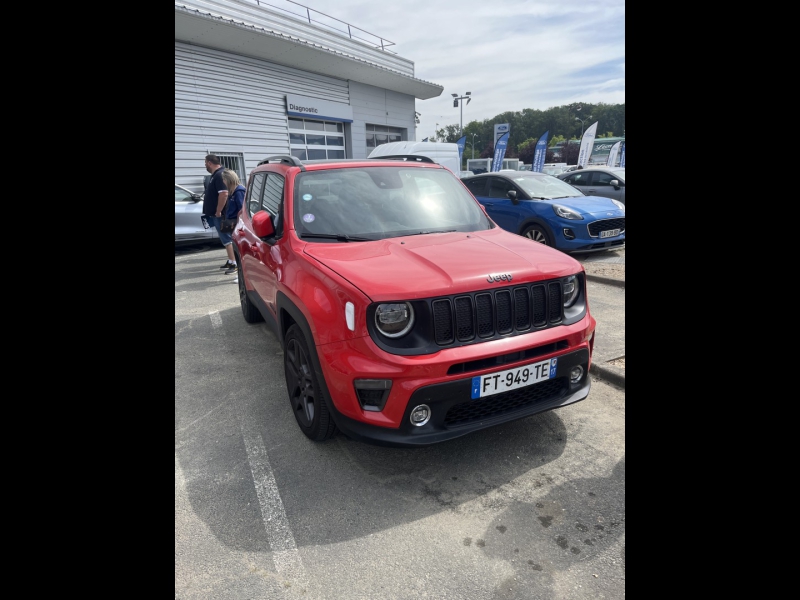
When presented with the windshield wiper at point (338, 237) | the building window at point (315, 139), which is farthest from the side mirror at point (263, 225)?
the building window at point (315, 139)

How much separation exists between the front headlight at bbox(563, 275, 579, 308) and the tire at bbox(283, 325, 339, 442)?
1.60 m

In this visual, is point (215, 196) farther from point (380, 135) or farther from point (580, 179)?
point (380, 135)

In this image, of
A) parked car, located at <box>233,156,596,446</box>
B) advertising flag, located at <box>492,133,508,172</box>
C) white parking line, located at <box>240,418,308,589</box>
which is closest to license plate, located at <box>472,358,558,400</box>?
parked car, located at <box>233,156,596,446</box>

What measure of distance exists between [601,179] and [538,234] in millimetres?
5146

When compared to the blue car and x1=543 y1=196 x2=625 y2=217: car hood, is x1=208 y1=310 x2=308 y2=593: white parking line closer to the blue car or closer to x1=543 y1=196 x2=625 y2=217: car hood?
the blue car

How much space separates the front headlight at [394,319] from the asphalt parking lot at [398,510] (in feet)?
2.97

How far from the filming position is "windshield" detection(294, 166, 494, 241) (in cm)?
345

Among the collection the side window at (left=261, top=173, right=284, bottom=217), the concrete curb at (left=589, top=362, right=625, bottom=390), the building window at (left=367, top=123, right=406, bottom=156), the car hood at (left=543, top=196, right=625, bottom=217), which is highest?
the building window at (left=367, top=123, right=406, bottom=156)

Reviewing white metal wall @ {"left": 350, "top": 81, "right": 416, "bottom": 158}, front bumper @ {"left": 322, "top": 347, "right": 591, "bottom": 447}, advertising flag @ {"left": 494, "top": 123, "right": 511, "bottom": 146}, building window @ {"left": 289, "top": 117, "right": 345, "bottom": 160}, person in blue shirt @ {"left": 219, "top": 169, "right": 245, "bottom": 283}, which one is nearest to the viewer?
front bumper @ {"left": 322, "top": 347, "right": 591, "bottom": 447}
